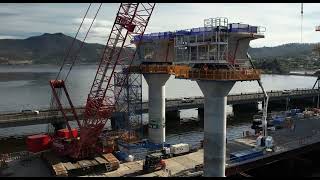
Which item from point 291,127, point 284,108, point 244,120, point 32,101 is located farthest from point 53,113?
point 284,108

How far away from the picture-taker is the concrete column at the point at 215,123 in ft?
113

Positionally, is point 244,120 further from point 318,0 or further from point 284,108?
point 318,0

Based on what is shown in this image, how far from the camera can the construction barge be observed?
3834cm

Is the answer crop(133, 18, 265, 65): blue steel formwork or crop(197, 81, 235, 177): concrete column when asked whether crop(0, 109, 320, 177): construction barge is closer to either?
crop(197, 81, 235, 177): concrete column

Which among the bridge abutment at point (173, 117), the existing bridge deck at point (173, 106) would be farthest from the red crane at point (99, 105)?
the bridge abutment at point (173, 117)

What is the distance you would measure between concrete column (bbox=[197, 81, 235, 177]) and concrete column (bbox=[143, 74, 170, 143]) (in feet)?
51.3

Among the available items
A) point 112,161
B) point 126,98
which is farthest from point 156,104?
point 112,161

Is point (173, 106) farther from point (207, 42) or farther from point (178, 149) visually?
point (207, 42)

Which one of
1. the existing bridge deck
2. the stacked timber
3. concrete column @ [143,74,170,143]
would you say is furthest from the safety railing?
the existing bridge deck

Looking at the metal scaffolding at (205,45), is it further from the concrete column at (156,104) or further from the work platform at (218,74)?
the concrete column at (156,104)

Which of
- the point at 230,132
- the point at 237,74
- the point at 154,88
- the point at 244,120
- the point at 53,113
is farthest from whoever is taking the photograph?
the point at 244,120

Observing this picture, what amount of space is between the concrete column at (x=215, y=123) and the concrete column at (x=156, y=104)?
51.3ft

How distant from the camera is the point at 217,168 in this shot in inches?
1388

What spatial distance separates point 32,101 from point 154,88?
3204 inches
